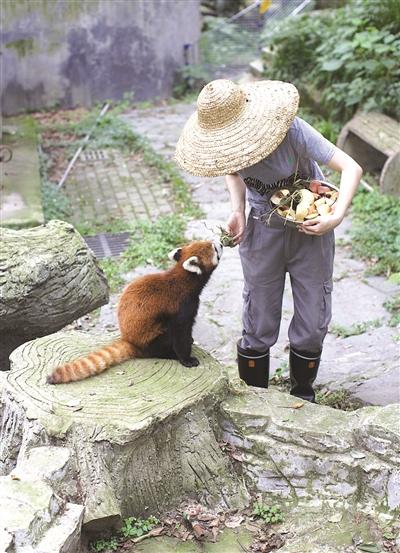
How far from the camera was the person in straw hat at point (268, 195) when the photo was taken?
384 centimetres

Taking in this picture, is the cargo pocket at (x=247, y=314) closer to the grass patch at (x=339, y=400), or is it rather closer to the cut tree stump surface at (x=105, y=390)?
the cut tree stump surface at (x=105, y=390)

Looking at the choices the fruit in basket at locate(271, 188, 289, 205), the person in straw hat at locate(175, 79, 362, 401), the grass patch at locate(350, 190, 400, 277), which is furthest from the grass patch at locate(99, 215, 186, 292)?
the fruit in basket at locate(271, 188, 289, 205)

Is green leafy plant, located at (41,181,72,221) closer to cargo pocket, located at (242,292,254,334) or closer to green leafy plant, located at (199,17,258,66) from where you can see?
cargo pocket, located at (242,292,254,334)

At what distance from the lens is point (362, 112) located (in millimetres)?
9430

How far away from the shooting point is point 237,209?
173 inches

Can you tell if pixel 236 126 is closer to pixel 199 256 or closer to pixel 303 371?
pixel 199 256

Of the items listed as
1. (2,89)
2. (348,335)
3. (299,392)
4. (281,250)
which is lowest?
(2,89)

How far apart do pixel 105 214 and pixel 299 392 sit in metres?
4.64

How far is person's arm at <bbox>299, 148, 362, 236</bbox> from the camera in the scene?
152 inches

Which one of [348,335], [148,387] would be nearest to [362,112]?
[348,335]

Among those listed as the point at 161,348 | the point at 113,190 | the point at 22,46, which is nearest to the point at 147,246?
the point at 113,190

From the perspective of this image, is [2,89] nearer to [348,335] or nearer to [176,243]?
[176,243]

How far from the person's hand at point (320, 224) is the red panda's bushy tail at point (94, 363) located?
1.18 m

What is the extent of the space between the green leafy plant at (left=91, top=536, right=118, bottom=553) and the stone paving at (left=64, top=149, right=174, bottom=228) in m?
5.36
